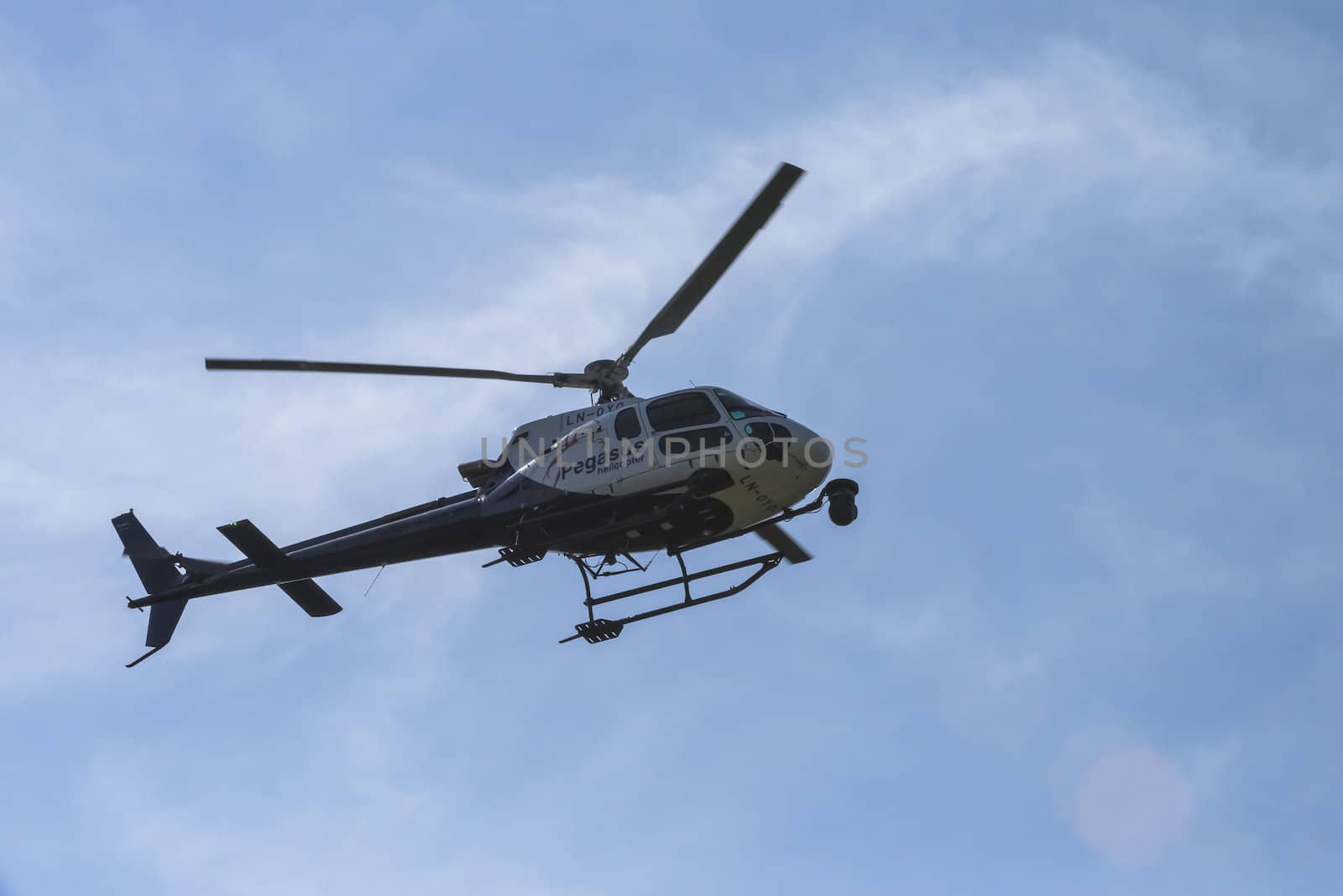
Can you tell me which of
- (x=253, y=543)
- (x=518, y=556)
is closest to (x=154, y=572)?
(x=253, y=543)

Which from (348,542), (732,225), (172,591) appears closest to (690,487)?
(732,225)

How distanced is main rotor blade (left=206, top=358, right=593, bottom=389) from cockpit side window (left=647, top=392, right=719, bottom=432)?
5.68ft

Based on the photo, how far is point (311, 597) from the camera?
2061 cm

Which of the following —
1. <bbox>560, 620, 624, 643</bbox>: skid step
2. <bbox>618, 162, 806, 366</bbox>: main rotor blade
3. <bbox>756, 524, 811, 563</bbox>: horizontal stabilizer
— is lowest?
<bbox>560, 620, 624, 643</bbox>: skid step

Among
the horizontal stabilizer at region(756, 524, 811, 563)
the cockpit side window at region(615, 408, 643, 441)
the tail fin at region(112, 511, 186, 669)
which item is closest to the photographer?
the cockpit side window at region(615, 408, 643, 441)

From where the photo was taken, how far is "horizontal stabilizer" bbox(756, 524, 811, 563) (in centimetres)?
1827

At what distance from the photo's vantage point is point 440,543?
741 inches

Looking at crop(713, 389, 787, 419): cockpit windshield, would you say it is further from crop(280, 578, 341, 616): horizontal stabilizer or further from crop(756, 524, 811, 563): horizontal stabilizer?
crop(280, 578, 341, 616): horizontal stabilizer

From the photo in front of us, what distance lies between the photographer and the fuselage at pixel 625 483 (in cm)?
1692

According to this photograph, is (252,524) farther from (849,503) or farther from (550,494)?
(849,503)

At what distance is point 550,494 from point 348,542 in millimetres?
3591

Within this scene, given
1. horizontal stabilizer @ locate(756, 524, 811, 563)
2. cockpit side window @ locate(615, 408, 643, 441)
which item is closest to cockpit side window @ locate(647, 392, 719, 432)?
cockpit side window @ locate(615, 408, 643, 441)

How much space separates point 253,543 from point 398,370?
433 cm

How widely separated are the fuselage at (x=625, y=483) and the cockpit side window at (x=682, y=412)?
0.01 metres
